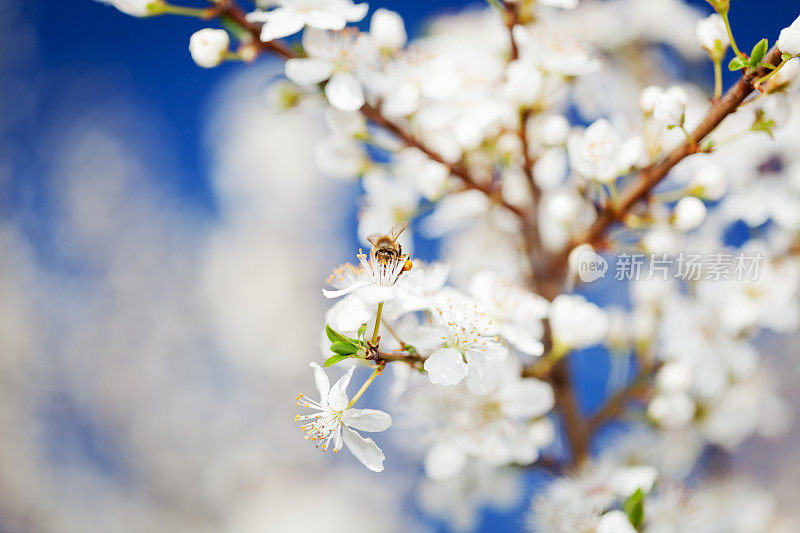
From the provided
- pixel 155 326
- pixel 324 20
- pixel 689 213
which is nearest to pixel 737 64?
pixel 689 213

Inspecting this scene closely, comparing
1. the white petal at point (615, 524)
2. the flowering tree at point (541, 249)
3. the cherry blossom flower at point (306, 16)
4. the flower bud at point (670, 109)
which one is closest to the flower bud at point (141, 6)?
the flowering tree at point (541, 249)

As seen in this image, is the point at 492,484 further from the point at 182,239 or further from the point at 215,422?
the point at 182,239

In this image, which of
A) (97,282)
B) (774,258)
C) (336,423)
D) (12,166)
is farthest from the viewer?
(97,282)

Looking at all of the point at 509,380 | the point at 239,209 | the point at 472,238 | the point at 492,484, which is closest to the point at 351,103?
the point at 509,380

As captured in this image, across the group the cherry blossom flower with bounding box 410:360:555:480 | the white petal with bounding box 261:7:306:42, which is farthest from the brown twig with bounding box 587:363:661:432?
the white petal with bounding box 261:7:306:42

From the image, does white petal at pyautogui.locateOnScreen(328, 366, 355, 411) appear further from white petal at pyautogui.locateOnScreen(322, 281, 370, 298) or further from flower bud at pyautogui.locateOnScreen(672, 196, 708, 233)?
flower bud at pyautogui.locateOnScreen(672, 196, 708, 233)

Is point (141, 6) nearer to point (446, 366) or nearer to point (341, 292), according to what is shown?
point (341, 292)
